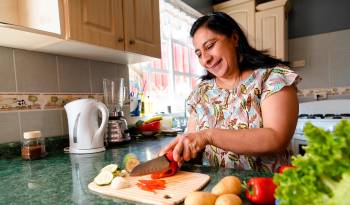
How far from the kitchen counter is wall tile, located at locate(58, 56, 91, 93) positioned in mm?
406

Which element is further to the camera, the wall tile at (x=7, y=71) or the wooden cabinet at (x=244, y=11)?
the wooden cabinet at (x=244, y=11)

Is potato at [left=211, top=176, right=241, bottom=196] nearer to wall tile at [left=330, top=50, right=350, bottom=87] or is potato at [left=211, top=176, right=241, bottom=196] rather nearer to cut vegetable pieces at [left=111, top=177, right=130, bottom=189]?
cut vegetable pieces at [left=111, top=177, right=130, bottom=189]

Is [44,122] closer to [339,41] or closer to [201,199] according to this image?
[201,199]

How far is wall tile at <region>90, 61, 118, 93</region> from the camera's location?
1.50 meters

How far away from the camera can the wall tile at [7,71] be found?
3.58ft

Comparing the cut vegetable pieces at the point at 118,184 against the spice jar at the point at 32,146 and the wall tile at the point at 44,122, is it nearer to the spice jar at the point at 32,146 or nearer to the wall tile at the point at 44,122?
the spice jar at the point at 32,146

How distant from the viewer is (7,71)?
43.6 inches

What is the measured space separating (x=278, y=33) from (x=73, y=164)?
2391mm

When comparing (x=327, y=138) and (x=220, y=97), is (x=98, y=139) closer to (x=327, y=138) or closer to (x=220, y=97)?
(x=220, y=97)

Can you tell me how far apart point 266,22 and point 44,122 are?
7.65 feet

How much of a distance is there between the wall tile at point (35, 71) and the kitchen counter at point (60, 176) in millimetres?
354

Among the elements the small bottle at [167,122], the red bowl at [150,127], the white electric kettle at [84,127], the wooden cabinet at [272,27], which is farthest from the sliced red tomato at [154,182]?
the wooden cabinet at [272,27]

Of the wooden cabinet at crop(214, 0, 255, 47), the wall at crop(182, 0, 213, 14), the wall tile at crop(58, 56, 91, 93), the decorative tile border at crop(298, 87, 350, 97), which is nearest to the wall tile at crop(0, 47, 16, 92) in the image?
the wall tile at crop(58, 56, 91, 93)

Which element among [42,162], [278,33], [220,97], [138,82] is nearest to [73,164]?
[42,162]
